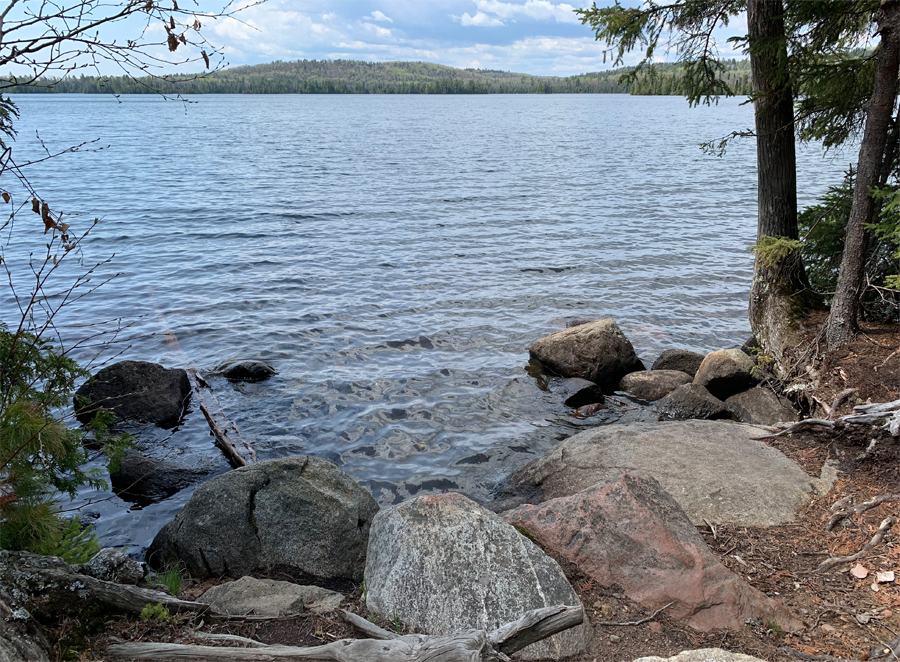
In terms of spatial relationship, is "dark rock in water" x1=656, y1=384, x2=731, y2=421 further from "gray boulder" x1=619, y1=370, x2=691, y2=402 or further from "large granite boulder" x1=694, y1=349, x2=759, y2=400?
"gray boulder" x1=619, y1=370, x2=691, y2=402

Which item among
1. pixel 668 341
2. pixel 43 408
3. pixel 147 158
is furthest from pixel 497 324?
pixel 147 158

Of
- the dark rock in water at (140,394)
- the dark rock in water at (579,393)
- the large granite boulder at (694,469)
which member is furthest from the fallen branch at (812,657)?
the dark rock in water at (140,394)

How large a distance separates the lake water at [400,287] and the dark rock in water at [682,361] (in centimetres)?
54

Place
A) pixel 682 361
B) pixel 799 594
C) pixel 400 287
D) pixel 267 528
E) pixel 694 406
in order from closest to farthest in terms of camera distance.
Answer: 1. pixel 799 594
2. pixel 267 528
3. pixel 694 406
4. pixel 682 361
5. pixel 400 287

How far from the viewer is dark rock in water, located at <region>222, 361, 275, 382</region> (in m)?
11.4

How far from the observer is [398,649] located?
11.7ft

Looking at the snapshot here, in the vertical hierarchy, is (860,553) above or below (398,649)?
below

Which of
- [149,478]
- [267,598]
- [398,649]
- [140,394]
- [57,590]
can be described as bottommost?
[149,478]

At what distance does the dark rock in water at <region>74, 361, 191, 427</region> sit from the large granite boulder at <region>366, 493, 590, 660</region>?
6.49 metres

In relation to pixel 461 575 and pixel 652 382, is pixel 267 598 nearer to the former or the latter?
pixel 461 575

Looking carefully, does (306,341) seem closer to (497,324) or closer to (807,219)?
(497,324)

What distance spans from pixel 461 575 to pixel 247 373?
8.07 meters

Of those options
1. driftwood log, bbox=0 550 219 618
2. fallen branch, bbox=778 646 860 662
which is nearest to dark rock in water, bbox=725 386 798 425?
fallen branch, bbox=778 646 860 662

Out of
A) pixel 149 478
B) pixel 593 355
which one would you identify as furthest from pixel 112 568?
pixel 593 355
